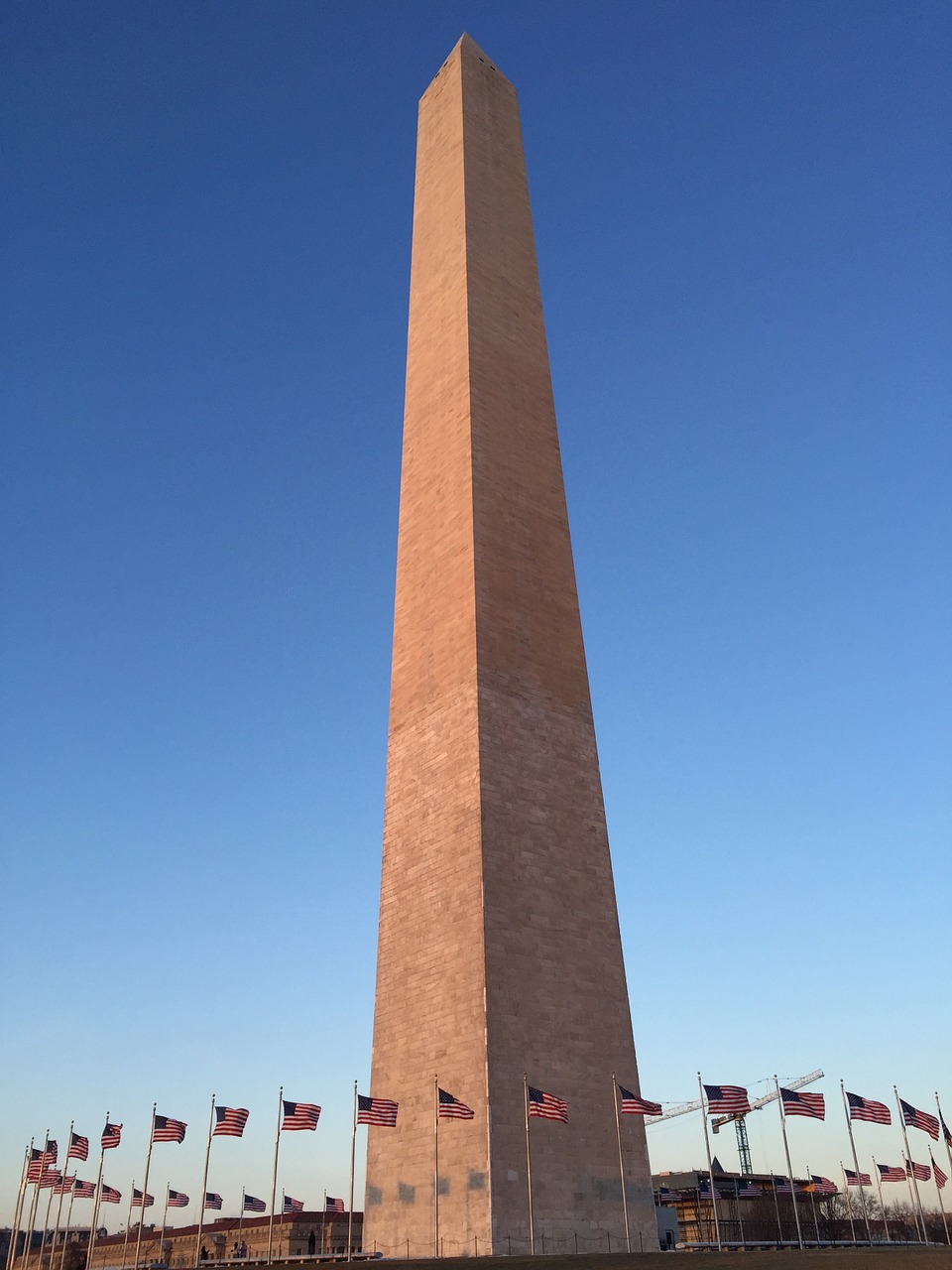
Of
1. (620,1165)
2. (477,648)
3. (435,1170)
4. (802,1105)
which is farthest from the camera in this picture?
(477,648)

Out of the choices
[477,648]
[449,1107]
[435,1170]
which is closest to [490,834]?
[477,648]

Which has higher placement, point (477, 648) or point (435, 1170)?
point (477, 648)

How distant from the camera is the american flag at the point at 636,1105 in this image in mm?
23391

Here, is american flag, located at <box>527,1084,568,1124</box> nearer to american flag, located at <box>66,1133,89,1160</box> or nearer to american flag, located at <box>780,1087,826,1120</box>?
american flag, located at <box>780,1087,826,1120</box>

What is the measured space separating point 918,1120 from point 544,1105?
435 inches

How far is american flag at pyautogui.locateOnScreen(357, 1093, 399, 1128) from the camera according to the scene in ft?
74.6

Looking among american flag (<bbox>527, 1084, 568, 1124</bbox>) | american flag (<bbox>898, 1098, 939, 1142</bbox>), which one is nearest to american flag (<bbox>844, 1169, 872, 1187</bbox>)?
american flag (<bbox>898, 1098, 939, 1142</bbox>)

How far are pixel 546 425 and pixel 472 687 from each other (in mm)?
10556

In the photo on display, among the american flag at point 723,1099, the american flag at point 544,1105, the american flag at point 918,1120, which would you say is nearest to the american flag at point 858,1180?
the american flag at point 918,1120

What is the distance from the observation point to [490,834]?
25.3 meters

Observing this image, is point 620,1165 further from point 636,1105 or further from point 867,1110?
point 867,1110

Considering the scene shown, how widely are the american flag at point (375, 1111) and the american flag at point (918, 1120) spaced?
1268 centimetres

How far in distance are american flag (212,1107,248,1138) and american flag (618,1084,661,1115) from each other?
819 cm

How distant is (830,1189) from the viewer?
37.1m
